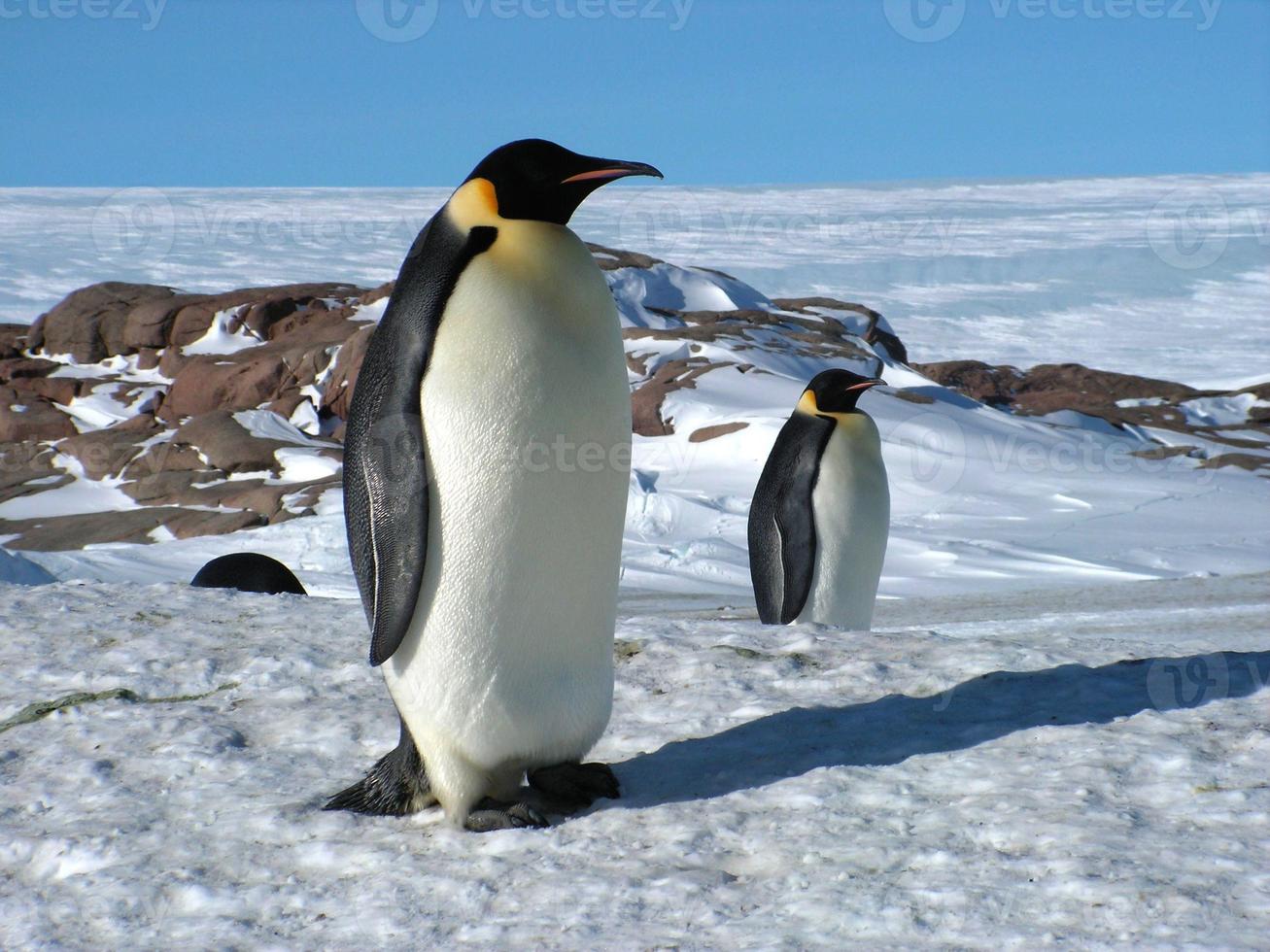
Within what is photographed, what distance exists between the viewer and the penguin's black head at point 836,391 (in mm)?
6059

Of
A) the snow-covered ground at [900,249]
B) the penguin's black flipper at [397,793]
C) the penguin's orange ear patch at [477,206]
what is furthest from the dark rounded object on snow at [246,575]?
the snow-covered ground at [900,249]

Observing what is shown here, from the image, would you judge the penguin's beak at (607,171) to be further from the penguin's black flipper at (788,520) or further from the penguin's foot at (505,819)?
the penguin's black flipper at (788,520)

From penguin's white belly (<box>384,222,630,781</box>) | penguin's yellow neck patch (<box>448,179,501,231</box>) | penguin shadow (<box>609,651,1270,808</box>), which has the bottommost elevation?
penguin shadow (<box>609,651,1270,808</box>)

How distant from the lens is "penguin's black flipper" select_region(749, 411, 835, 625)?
5875 millimetres

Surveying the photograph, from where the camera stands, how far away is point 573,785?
108 inches

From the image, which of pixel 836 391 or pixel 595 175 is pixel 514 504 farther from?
pixel 836 391

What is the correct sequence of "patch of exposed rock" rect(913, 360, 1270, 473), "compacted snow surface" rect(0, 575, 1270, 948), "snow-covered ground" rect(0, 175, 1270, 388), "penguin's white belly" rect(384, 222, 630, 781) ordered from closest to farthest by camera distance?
1. "compacted snow surface" rect(0, 575, 1270, 948)
2. "penguin's white belly" rect(384, 222, 630, 781)
3. "patch of exposed rock" rect(913, 360, 1270, 473)
4. "snow-covered ground" rect(0, 175, 1270, 388)

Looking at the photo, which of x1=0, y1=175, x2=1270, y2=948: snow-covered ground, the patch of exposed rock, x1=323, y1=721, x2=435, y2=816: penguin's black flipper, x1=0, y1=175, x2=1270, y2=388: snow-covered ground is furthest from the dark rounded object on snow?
x1=0, y1=175, x2=1270, y2=388: snow-covered ground

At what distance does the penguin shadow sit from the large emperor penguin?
0.80 ft

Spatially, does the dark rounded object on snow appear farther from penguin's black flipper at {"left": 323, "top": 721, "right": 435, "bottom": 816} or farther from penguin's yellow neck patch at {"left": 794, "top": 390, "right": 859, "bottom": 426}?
penguin's black flipper at {"left": 323, "top": 721, "right": 435, "bottom": 816}

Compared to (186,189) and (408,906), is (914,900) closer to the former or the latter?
(408,906)

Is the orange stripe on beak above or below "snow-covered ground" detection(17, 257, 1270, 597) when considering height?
above

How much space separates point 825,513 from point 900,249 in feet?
186

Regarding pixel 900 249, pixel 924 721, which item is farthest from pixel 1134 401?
pixel 900 249
